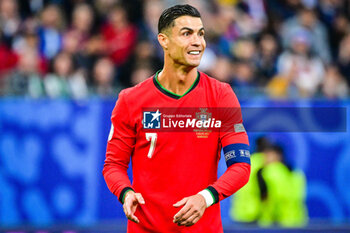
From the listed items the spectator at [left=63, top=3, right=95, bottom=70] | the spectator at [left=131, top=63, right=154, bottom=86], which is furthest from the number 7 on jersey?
the spectator at [left=63, top=3, right=95, bottom=70]

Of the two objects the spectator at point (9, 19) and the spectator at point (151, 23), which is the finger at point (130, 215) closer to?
the spectator at point (151, 23)

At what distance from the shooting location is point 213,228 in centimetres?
466

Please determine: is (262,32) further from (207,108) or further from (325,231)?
(207,108)

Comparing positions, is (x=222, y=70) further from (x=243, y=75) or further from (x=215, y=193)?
(x=215, y=193)

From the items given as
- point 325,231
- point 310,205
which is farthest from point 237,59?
point 325,231

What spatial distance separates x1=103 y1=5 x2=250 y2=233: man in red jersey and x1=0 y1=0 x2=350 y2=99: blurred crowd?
4.37 meters

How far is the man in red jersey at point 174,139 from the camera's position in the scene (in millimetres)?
4613

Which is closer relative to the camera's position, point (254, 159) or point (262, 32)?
point (254, 159)

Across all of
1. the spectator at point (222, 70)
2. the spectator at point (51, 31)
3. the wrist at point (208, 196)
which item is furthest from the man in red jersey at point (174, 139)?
the spectator at point (51, 31)

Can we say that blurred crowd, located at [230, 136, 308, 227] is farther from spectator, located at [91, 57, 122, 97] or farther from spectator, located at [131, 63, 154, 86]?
spectator, located at [91, 57, 122, 97]

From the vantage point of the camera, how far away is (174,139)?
15.3 ft

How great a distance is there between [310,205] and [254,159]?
974 mm

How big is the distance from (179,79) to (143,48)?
5.28 metres

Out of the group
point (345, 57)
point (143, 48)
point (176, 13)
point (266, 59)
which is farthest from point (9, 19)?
point (176, 13)
